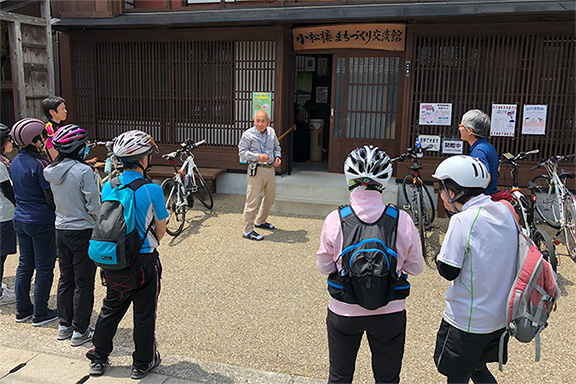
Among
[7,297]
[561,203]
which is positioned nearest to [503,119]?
[561,203]

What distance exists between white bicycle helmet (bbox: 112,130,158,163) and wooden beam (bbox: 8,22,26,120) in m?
7.03

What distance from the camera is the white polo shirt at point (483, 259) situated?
2.46 meters

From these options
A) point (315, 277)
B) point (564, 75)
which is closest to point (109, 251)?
point (315, 277)

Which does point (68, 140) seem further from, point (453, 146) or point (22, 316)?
point (453, 146)

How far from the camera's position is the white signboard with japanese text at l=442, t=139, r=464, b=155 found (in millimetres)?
8617

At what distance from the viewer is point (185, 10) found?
934 cm

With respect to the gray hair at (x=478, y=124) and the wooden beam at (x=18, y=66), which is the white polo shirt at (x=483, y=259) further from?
the wooden beam at (x=18, y=66)

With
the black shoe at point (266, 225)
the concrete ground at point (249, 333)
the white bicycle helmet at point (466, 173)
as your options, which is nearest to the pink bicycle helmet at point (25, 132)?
the concrete ground at point (249, 333)

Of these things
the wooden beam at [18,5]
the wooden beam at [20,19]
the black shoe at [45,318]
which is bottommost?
the black shoe at [45,318]

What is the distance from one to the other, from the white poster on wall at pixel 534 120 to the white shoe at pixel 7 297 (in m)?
8.43

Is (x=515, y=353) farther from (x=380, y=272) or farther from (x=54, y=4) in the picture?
(x=54, y=4)

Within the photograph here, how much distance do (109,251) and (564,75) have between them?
27.5 feet

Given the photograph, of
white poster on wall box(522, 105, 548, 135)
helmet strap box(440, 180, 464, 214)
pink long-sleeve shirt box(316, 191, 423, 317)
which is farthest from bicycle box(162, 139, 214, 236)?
white poster on wall box(522, 105, 548, 135)

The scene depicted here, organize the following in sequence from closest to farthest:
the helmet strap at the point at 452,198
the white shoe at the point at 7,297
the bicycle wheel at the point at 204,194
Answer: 1. the helmet strap at the point at 452,198
2. the white shoe at the point at 7,297
3. the bicycle wheel at the point at 204,194
